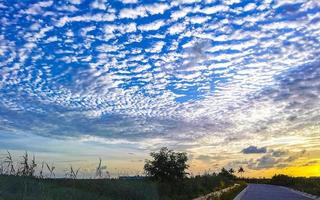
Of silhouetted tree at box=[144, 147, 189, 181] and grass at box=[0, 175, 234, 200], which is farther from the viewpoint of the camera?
silhouetted tree at box=[144, 147, 189, 181]

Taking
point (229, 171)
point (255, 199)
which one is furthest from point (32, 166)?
point (229, 171)

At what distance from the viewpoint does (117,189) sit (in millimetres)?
26188

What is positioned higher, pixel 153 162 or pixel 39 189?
pixel 153 162

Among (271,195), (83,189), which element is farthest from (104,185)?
(271,195)

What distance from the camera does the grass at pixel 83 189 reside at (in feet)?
55.2

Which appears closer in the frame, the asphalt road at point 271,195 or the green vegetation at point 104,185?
the green vegetation at point 104,185

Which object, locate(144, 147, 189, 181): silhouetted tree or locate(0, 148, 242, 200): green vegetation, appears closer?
locate(0, 148, 242, 200): green vegetation

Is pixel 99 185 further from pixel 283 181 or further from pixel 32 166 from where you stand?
pixel 283 181

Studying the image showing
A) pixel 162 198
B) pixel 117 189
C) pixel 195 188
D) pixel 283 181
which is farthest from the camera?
pixel 283 181

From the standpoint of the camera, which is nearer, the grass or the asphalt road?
the grass

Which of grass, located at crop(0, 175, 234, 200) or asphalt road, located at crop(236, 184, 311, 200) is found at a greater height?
asphalt road, located at crop(236, 184, 311, 200)

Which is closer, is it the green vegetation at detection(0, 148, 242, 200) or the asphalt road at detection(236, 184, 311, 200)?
the green vegetation at detection(0, 148, 242, 200)

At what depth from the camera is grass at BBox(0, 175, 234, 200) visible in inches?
662

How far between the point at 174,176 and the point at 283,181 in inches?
3136
